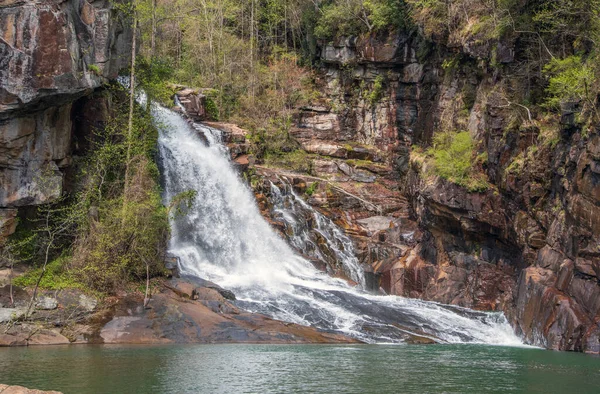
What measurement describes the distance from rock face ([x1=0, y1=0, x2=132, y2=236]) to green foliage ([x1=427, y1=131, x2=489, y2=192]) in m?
17.3

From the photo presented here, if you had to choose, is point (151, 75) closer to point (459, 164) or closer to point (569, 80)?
point (459, 164)

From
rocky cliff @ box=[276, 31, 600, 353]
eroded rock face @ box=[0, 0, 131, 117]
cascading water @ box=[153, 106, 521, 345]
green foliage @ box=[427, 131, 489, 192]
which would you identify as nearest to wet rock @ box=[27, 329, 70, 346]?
cascading water @ box=[153, 106, 521, 345]

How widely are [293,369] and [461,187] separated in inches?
644

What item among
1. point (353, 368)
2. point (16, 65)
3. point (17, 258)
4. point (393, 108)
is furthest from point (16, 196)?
point (393, 108)

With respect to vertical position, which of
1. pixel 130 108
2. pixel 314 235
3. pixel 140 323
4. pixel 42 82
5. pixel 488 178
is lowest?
pixel 140 323

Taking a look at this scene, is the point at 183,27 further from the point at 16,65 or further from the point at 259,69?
the point at 16,65

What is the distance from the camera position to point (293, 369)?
1523cm

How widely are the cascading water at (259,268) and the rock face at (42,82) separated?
5.94 metres

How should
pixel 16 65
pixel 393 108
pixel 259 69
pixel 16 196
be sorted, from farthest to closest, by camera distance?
pixel 259 69, pixel 393 108, pixel 16 196, pixel 16 65

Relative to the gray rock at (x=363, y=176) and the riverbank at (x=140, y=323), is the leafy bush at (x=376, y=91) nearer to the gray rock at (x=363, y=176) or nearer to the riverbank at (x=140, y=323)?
the gray rock at (x=363, y=176)

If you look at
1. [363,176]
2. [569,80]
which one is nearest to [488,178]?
[569,80]

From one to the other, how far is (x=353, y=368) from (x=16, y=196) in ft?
50.0

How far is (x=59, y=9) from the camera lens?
21469mm

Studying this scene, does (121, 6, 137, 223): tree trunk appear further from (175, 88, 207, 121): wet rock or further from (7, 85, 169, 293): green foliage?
(175, 88, 207, 121): wet rock
